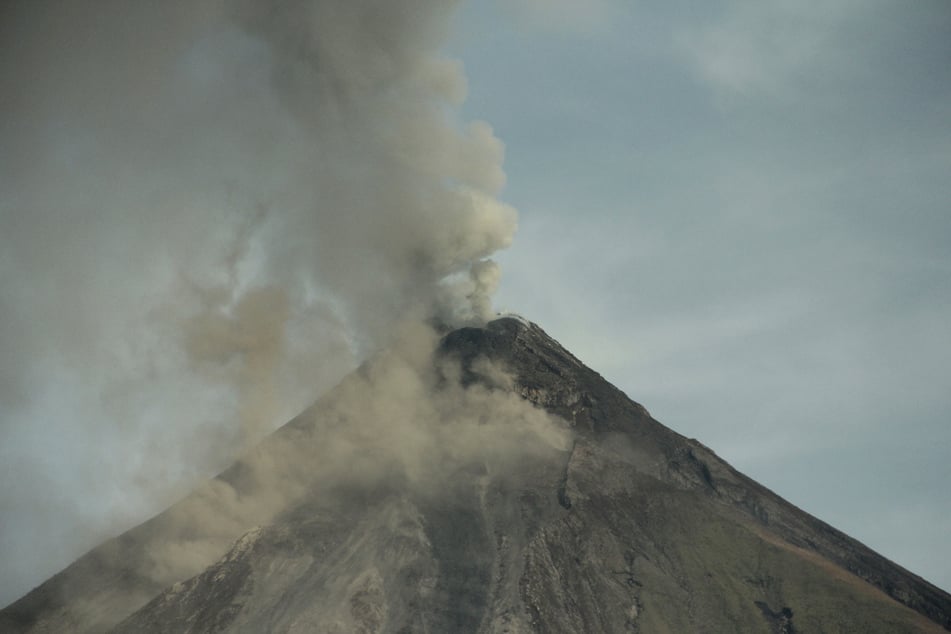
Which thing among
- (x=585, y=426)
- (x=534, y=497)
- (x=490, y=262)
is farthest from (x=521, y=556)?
(x=490, y=262)

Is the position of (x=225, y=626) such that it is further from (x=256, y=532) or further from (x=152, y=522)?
(x=152, y=522)

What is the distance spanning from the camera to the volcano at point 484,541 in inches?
4712

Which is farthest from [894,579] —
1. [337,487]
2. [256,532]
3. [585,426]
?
[256,532]

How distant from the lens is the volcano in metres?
120

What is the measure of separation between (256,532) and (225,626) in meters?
18.2

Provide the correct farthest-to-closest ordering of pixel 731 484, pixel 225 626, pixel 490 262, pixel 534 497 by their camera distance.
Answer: pixel 490 262 < pixel 731 484 < pixel 534 497 < pixel 225 626

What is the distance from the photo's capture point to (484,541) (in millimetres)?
131125

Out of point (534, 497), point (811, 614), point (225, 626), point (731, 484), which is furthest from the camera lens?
point (731, 484)

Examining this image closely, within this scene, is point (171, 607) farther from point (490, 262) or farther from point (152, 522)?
point (490, 262)

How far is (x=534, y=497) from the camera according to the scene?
461ft

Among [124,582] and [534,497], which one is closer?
[124,582]

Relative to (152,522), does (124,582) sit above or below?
below

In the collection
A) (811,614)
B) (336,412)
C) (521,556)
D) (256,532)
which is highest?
(336,412)

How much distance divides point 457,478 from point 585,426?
28295mm
